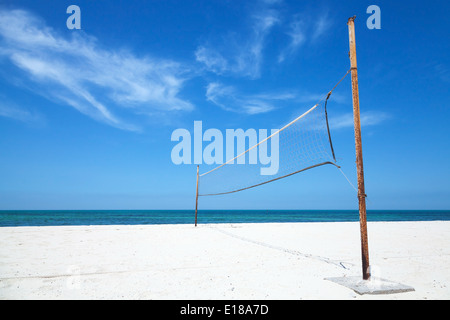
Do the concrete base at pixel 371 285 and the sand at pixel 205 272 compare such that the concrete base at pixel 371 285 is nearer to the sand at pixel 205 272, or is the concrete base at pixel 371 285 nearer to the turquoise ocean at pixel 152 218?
the sand at pixel 205 272

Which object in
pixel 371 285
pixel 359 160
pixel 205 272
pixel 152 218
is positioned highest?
pixel 359 160

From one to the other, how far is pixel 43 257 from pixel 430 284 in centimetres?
709

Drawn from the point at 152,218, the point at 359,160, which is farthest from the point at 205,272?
the point at 152,218

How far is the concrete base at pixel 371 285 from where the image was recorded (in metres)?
3.39

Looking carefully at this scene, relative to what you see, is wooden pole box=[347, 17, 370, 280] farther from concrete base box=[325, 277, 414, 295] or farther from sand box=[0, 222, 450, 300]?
sand box=[0, 222, 450, 300]

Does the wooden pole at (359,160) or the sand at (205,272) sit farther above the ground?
the wooden pole at (359,160)

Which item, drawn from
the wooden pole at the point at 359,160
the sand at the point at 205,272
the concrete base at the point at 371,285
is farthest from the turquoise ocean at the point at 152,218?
the wooden pole at the point at 359,160

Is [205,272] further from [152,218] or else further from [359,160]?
[152,218]

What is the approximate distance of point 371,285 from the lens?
3619 mm

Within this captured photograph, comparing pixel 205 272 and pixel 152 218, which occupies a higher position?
pixel 205 272
